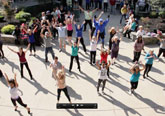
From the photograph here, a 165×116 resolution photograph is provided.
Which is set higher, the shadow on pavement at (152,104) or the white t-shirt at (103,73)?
the white t-shirt at (103,73)

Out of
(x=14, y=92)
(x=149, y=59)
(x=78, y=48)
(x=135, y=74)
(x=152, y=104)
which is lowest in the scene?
(x=152, y=104)

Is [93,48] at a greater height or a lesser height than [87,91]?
greater

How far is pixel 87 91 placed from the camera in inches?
287

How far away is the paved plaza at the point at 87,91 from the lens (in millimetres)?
6340

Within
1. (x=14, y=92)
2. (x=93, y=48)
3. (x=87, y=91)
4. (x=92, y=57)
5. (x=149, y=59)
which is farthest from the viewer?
(x=92, y=57)

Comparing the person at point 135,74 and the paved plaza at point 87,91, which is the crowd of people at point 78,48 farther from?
the paved plaza at point 87,91

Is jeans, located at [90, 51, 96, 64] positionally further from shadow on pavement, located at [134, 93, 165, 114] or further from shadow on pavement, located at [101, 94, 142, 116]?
shadow on pavement, located at [134, 93, 165, 114]

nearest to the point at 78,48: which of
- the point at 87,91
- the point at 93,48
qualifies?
the point at 93,48

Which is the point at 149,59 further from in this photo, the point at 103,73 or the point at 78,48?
the point at 78,48

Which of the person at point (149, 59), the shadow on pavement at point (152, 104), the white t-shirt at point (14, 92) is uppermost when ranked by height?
the person at point (149, 59)

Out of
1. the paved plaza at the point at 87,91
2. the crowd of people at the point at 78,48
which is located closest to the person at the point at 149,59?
the crowd of people at the point at 78,48

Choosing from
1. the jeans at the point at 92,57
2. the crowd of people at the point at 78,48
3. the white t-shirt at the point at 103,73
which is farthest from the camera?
the jeans at the point at 92,57

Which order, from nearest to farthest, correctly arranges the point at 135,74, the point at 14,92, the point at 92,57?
the point at 14,92 < the point at 135,74 < the point at 92,57

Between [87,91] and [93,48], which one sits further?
[93,48]
